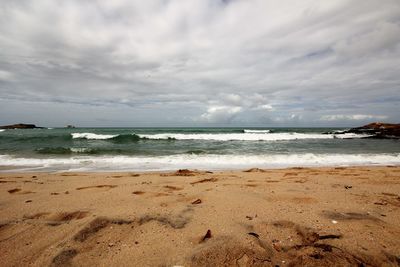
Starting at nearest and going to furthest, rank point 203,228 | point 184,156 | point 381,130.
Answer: point 203,228
point 184,156
point 381,130

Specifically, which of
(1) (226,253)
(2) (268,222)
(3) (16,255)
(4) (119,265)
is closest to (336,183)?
(2) (268,222)

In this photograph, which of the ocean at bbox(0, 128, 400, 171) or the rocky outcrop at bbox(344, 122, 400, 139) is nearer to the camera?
the ocean at bbox(0, 128, 400, 171)

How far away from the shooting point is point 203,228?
2.79m

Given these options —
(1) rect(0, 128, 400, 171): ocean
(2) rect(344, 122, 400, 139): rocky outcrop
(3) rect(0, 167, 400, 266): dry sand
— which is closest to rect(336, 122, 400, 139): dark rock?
(2) rect(344, 122, 400, 139): rocky outcrop

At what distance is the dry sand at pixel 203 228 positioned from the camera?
7.22ft

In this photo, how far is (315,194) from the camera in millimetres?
4184

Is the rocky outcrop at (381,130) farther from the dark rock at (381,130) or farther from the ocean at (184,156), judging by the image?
the ocean at (184,156)

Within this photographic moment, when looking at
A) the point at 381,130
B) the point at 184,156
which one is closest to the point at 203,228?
the point at 184,156

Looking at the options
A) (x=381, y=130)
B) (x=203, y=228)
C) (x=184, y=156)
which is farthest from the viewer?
(x=381, y=130)

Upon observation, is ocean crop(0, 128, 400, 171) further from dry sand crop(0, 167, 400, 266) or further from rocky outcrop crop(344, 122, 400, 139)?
rocky outcrop crop(344, 122, 400, 139)

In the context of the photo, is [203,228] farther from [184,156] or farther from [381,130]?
[381,130]

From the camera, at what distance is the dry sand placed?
7.22 feet

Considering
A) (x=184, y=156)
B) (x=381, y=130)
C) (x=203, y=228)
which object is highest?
(x=381, y=130)

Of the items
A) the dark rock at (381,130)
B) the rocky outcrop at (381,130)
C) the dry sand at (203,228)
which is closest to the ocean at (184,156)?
the dry sand at (203,228)
